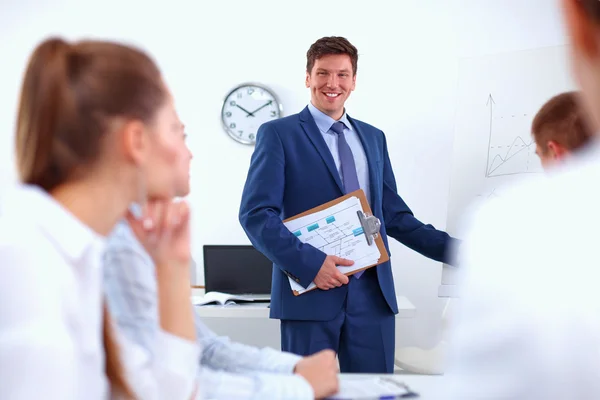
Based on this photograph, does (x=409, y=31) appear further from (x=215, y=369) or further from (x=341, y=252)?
(x=215, y=369)

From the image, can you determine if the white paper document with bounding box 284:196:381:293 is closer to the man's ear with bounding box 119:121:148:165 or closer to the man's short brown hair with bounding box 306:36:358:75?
the man's short brown hair with bounding box 306:36:358:75

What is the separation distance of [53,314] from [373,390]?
0.74 m

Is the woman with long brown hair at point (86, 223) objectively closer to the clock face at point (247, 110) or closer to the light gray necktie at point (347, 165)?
the light gray necktie at point (347, 165)

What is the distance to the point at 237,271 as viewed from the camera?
3545mm

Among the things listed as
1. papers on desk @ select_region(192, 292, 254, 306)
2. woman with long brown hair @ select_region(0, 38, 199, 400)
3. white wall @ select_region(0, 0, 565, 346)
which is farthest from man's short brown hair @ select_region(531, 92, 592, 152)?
white wall @ select_region(0, 0, 565, 346)

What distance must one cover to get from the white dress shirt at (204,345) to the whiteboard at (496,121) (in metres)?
1.72

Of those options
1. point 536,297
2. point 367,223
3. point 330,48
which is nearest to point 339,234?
point 367,223

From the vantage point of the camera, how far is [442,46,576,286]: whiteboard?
9.32 ft

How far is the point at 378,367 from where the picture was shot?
222cm

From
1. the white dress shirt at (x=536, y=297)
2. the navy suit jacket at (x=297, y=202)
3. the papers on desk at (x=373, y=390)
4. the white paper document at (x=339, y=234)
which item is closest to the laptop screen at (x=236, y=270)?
the navy suit jacket at (x=297, y=202)

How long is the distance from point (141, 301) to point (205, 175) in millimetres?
3172

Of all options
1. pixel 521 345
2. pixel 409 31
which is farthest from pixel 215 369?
pixel 409 31

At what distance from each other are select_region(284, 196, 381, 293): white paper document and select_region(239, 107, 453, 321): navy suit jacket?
0.19ft

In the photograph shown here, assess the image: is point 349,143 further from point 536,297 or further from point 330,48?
point 536,297
